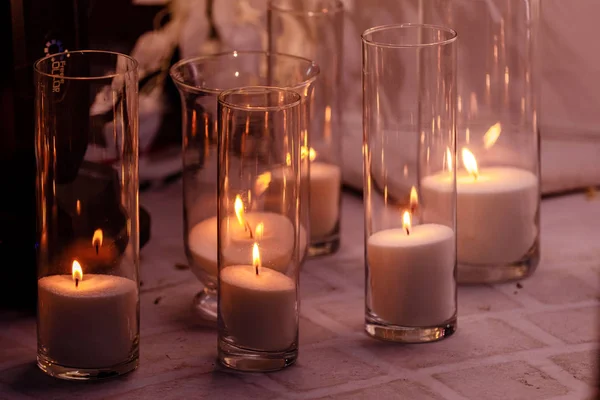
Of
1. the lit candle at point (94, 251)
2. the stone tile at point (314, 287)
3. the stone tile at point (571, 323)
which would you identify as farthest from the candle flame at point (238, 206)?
the stone tile at point (571, 323)

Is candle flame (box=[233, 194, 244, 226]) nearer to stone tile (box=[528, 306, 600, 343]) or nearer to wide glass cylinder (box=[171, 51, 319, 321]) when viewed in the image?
wide glass cylinder (box=[171, 51, 319, 321])

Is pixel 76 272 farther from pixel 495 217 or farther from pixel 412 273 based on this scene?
Result: pixel 495 217

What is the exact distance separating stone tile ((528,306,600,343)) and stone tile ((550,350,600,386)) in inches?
1.2

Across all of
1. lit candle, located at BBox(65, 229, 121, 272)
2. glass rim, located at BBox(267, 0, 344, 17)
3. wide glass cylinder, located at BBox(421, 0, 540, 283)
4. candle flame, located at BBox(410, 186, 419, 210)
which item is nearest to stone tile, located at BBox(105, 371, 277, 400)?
lit candle, located at BBox(65, 229, 121, 272)

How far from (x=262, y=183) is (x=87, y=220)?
143 millimetres

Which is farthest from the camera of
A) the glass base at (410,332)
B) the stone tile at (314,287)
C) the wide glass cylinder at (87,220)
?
the stone tile at (314,287)

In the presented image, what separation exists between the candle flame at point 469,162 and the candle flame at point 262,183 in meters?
0.30

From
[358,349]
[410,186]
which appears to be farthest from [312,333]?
[410,186]

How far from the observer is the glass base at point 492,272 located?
3.72 ft

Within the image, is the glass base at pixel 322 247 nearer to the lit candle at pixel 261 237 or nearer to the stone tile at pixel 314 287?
the stone tile at pixel 314 287

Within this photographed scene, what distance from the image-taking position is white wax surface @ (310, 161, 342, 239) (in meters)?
1.20

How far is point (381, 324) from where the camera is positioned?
1.00 meters

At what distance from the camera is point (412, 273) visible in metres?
0.98

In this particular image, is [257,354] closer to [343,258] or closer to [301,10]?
[343,258]
